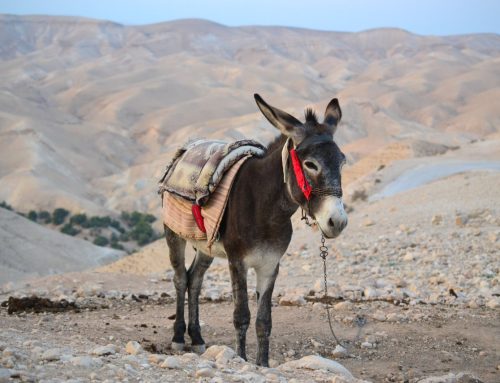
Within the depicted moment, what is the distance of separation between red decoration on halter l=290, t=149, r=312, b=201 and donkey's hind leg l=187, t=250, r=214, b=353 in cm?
240

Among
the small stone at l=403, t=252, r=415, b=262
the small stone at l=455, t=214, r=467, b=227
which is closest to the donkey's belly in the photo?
the small stone at l=403, t=252, r=415, b=262

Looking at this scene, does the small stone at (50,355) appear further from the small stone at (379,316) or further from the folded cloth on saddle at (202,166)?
the small stone at (379,316)

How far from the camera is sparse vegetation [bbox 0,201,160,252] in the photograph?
3910cm

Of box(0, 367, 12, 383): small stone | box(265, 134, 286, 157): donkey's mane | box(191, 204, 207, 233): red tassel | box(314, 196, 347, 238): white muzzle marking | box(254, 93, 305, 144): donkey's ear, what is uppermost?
box(254, 93, 305, 144): donkey's ear

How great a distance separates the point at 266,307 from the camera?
6.23 m

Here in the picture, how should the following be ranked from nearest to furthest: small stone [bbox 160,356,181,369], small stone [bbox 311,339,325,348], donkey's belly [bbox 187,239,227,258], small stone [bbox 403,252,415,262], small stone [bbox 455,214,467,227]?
small stone [bbox 160,356,181,369] < donkey's belly [bbox 187,239,227,258] < small stone [bbox 311,339,325,348] < small stone [bbox 403,252,415,262] < small stone [bbox 455,214,467,227]

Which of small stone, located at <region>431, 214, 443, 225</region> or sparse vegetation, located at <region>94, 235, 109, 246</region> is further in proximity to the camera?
sparse vegetation, located at <region>94, 235, 109, 246</region>

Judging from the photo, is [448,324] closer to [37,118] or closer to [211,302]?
[211,302]

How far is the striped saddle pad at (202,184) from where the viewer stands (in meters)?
6.37

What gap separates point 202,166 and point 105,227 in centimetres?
3551

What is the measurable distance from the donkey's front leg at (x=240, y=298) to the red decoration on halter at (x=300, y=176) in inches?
39.4

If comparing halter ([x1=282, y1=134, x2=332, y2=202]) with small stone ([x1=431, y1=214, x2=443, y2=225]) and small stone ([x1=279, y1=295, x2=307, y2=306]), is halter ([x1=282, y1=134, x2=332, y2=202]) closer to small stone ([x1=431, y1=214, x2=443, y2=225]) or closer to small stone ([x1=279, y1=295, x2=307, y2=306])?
small stone ([x1=279, y1=295, x2=307, y2=306])

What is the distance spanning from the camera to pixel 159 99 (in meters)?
104

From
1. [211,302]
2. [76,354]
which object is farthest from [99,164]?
[76,354]
